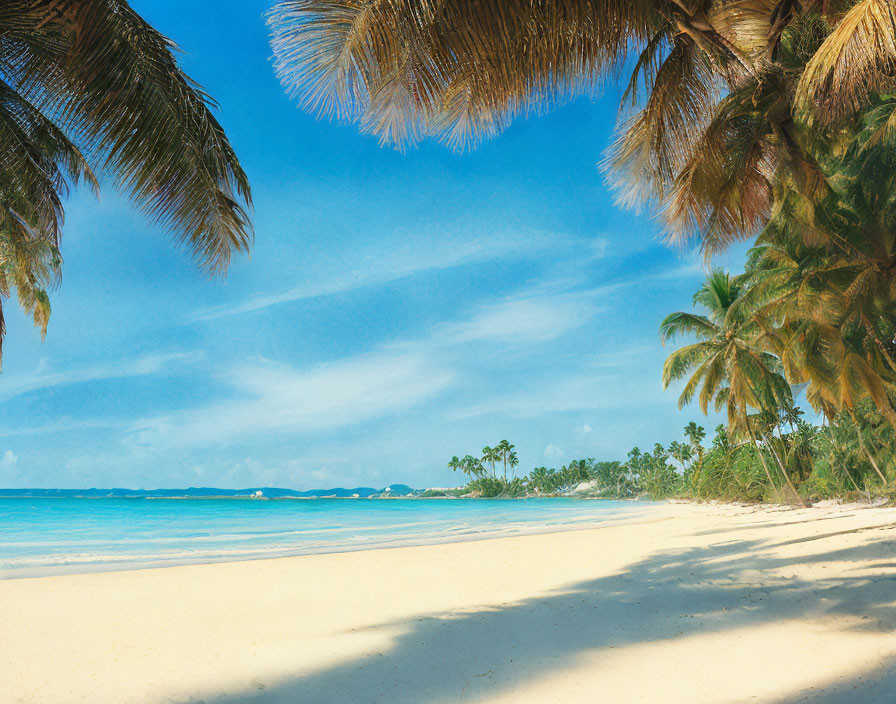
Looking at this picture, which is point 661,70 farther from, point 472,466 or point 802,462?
point 472,466

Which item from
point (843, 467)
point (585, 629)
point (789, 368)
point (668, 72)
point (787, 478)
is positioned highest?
point (668, 72)

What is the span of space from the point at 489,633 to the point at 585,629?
757 mm

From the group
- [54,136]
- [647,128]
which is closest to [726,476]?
[647,128]

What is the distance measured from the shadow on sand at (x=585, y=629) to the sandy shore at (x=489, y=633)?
0.7 inches

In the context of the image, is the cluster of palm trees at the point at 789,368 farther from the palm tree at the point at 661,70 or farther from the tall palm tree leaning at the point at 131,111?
the tall palm tree leaning at the point at 131,111

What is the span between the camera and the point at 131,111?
13.5ft

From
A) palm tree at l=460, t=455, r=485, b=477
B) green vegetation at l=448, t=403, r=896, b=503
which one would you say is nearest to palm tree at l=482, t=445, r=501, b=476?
palm tree at l=460, t=455, r=485, b=477

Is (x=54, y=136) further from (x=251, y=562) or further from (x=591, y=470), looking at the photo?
(x=591, y=470)

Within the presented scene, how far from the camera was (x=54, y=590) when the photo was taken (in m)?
7.46

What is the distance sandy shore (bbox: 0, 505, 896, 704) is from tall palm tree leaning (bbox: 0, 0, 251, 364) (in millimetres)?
3142

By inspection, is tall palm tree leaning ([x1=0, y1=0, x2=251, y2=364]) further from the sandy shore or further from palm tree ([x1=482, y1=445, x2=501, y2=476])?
palm tree ([x1=482, y1=445, x2=501, y2=476])

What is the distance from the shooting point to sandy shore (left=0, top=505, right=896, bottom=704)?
327 centimetres

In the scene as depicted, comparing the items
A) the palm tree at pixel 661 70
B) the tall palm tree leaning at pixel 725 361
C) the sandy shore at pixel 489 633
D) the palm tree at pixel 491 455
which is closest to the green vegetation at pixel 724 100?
the palm tree at pixel 661 70

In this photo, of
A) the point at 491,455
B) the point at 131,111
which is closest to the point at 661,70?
the point at 131,111
